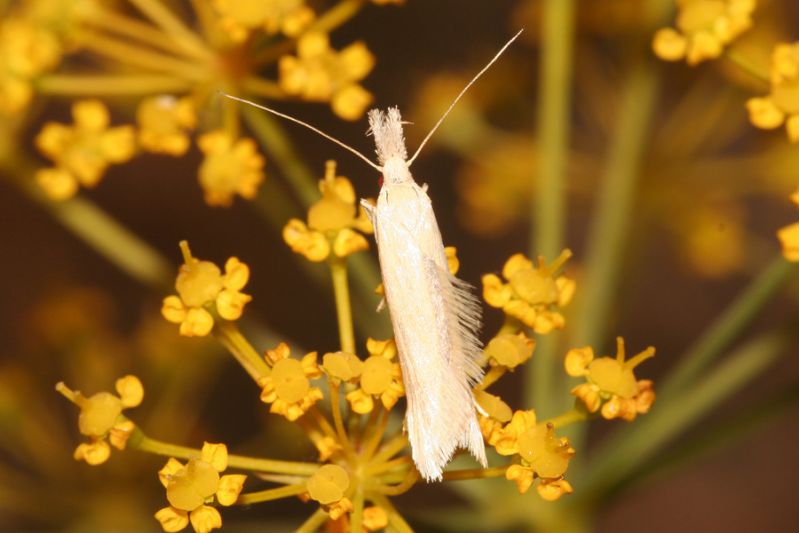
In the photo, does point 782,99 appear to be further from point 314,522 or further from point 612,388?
point 314,522

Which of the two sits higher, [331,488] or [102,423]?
[102,423]

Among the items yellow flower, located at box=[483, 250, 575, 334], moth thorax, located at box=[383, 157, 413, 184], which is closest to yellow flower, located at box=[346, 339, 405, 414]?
yellow flower, located at box=[483, 250, 575, 334]

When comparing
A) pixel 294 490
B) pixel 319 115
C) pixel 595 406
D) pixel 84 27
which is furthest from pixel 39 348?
pixel 595 406

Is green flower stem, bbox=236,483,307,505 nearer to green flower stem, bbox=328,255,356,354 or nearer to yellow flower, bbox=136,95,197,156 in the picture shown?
green flower stem, bbox=328,255,356,354

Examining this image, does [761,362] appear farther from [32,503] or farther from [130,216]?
[130,216]

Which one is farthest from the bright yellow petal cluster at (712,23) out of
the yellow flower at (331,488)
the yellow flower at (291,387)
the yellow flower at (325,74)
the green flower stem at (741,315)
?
the yellow flower at (331,488)

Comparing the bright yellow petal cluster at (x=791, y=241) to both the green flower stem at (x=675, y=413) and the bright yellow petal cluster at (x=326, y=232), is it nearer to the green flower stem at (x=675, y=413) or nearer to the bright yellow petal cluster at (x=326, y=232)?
the green flower stem at (x=675, y=413)

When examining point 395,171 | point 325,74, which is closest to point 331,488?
point 395,171
